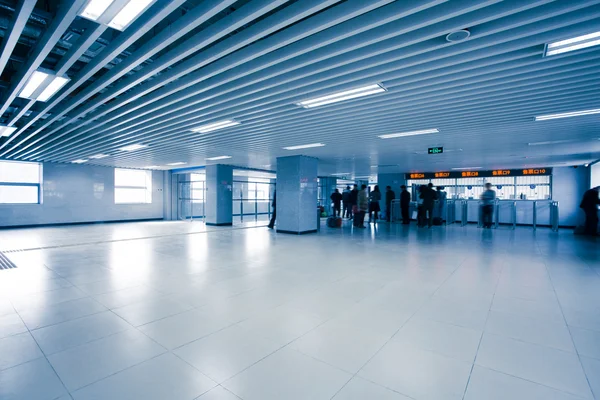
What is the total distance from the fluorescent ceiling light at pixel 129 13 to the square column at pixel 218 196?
10.3 meters

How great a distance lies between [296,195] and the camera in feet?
31.8

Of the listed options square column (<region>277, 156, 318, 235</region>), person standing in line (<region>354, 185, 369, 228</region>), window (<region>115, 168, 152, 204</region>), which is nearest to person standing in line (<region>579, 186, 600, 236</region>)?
person standing in line (<region>354, 185, 369, 228</region>)

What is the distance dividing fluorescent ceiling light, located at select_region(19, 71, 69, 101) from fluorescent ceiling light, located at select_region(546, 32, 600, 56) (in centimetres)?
566

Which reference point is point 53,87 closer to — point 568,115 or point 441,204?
point 568,115

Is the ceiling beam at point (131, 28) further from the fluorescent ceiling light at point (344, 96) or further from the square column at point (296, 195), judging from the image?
the square column at point (296, 195)

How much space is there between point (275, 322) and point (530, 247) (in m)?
7.21

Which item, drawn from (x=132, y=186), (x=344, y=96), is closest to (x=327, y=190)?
(x=132, y=186)

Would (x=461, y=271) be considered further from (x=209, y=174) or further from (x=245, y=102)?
(x=209, y=174)

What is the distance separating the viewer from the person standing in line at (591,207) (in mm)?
8797

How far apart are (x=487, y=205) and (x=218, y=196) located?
10888 mm

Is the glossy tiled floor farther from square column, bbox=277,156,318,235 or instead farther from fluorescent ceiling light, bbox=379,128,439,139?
square column, bbox=277,156,318,235

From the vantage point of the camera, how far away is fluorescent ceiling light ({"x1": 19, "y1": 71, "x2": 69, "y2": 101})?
3746 millimetres

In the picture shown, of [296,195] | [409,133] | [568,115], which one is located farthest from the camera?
[296,195]

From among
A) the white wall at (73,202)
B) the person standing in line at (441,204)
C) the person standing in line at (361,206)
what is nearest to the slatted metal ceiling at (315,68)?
the person standing in line at (361,206)
